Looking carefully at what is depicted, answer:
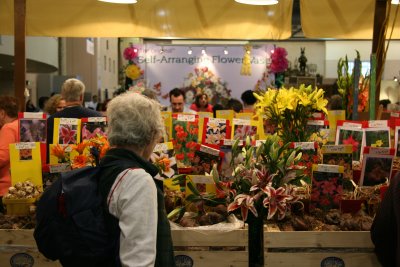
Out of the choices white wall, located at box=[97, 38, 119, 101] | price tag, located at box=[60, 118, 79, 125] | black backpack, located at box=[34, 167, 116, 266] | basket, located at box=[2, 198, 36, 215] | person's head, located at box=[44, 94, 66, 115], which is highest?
white wall, located at box=[97, 38, 119, 101]

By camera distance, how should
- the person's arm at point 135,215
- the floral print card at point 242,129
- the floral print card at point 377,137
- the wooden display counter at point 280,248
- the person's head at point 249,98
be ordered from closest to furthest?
1. the person's arm at point 135,215
2. the wooden display counter at point 280,248
3. the floral print card at point 377,137
4. the floral print card at point 242,129
5. the person's head at point 249,98

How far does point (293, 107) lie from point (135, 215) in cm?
159

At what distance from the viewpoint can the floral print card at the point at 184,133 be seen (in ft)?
12.3

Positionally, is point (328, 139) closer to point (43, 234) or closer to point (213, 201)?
point (213, 201)

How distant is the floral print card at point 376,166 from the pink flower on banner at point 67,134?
173 cm

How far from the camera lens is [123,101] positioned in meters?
2.08

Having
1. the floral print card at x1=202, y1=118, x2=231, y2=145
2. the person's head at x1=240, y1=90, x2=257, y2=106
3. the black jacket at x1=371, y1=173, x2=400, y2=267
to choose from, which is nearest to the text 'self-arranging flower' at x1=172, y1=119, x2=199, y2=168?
the floral print card at x1=202, y1=118, x2=231, y2=145

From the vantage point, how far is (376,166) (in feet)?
9.89

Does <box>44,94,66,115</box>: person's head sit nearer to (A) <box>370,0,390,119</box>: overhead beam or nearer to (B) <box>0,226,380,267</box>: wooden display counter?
(A) <box>370,0,390,119</box>: overhead beam

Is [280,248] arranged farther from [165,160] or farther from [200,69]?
[200,69]

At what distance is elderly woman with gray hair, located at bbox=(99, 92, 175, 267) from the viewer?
6.22 feet

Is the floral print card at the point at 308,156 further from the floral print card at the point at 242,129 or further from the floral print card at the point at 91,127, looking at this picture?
the floral print card at the point at 91,127

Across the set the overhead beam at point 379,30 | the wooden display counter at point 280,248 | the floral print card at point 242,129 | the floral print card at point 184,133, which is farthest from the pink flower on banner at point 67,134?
the overhead beam at point 379,30

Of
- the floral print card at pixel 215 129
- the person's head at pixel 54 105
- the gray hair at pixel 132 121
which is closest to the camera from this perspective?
the gray hair at pixel 132 121
